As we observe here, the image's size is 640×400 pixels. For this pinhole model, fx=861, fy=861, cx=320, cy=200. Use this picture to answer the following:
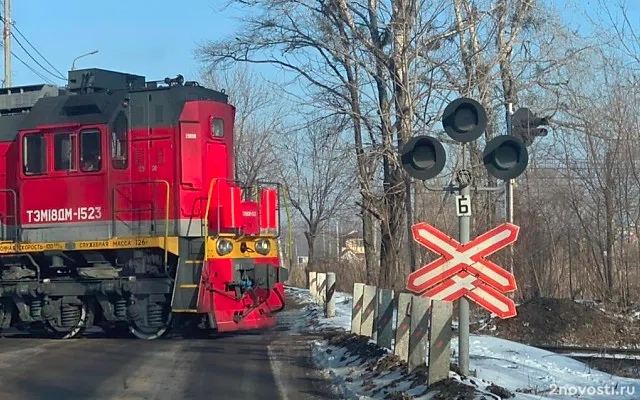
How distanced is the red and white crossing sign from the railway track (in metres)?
4.27

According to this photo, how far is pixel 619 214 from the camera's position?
19969mm

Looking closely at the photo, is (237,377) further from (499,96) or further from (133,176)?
(499,96)

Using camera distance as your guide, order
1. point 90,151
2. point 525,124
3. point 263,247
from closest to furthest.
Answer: point 525,124, point 90,151, point 263,247

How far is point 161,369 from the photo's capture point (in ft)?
38.5

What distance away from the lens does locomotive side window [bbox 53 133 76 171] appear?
15.9 meters

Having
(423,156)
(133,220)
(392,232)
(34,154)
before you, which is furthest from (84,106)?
(392,232)

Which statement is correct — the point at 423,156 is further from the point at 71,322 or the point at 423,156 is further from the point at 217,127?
the point at 71,322

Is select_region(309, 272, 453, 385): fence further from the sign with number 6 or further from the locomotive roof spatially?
the locomotive roof

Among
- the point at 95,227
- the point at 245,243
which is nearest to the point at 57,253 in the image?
the point at 95,227

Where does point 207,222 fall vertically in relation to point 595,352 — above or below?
above

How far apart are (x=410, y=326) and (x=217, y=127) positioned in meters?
7.86

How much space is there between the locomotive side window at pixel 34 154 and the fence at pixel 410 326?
658cm

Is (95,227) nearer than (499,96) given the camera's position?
Yes

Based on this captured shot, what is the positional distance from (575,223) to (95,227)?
12.0 meters
